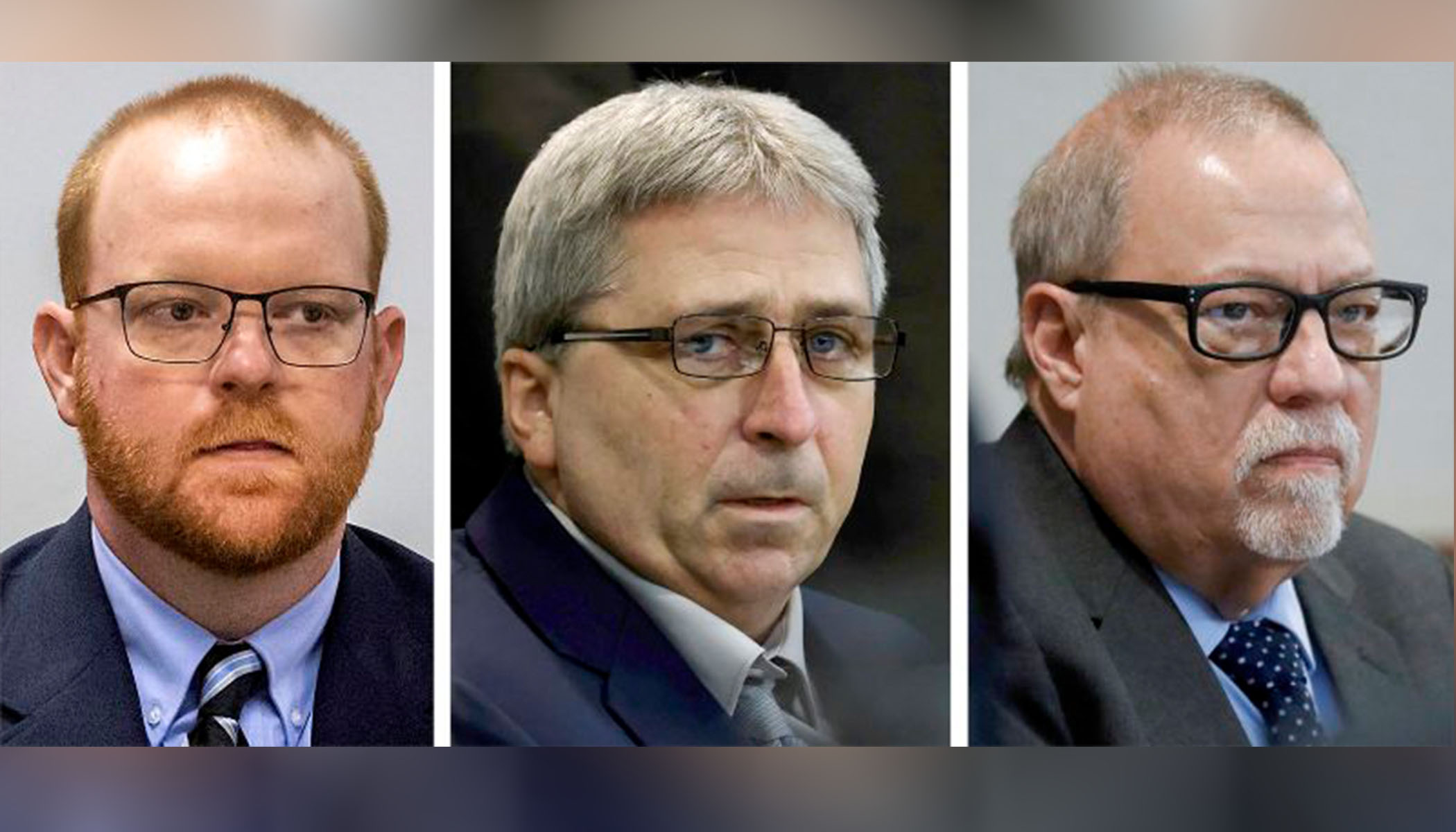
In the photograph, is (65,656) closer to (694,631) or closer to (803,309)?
(694,631)

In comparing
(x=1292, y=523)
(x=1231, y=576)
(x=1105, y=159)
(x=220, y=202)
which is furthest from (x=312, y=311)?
(x=1292, y=523)

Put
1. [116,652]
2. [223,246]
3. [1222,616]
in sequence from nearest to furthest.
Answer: [223,246], [116,652], [1222,616]

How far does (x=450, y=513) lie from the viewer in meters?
4.32

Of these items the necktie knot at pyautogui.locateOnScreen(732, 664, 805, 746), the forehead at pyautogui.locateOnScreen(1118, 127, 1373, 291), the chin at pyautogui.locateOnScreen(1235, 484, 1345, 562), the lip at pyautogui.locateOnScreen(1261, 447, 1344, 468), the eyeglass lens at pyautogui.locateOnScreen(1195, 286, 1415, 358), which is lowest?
the necktie knot at pyautogui.locateOnScreen(732, 664, 805, 746)

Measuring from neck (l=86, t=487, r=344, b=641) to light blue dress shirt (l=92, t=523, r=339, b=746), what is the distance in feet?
0.06

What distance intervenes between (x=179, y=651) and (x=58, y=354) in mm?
823

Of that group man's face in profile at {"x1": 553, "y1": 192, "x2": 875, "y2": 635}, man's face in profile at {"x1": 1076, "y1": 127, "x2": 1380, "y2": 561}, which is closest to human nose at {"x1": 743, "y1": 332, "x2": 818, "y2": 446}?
man's face in profile at {"x1": 553, "y1": 192, "x2": 875, "y2": 635}

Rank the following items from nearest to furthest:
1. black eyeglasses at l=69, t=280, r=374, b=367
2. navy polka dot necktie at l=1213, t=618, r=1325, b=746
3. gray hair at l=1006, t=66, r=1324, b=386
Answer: black eyeglasses at l=69, t=280, r=374, b=367 → gray hair at l=1006, t=66, r=1324, b=386 → navy polka dot necktie at l=1213, t=618, r=1325, b=746

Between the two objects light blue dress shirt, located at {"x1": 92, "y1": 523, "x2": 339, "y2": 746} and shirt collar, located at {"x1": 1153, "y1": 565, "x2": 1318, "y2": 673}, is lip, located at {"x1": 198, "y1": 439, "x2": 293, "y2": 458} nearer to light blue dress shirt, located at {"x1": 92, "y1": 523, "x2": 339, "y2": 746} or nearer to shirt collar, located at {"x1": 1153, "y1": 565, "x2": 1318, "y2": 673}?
light blue dress shirt, located at {"x1": 92, "y1": 523, "x2": 339, "y2": 746}

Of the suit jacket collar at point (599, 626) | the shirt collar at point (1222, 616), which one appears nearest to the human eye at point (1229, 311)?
the shirt collar at point (1222, 616)

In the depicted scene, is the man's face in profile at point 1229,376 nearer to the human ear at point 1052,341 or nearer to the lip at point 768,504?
the human ear at point 1052,341

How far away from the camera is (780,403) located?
4234mm

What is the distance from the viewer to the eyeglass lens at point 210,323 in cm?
421

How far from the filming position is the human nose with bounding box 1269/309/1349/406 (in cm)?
428
